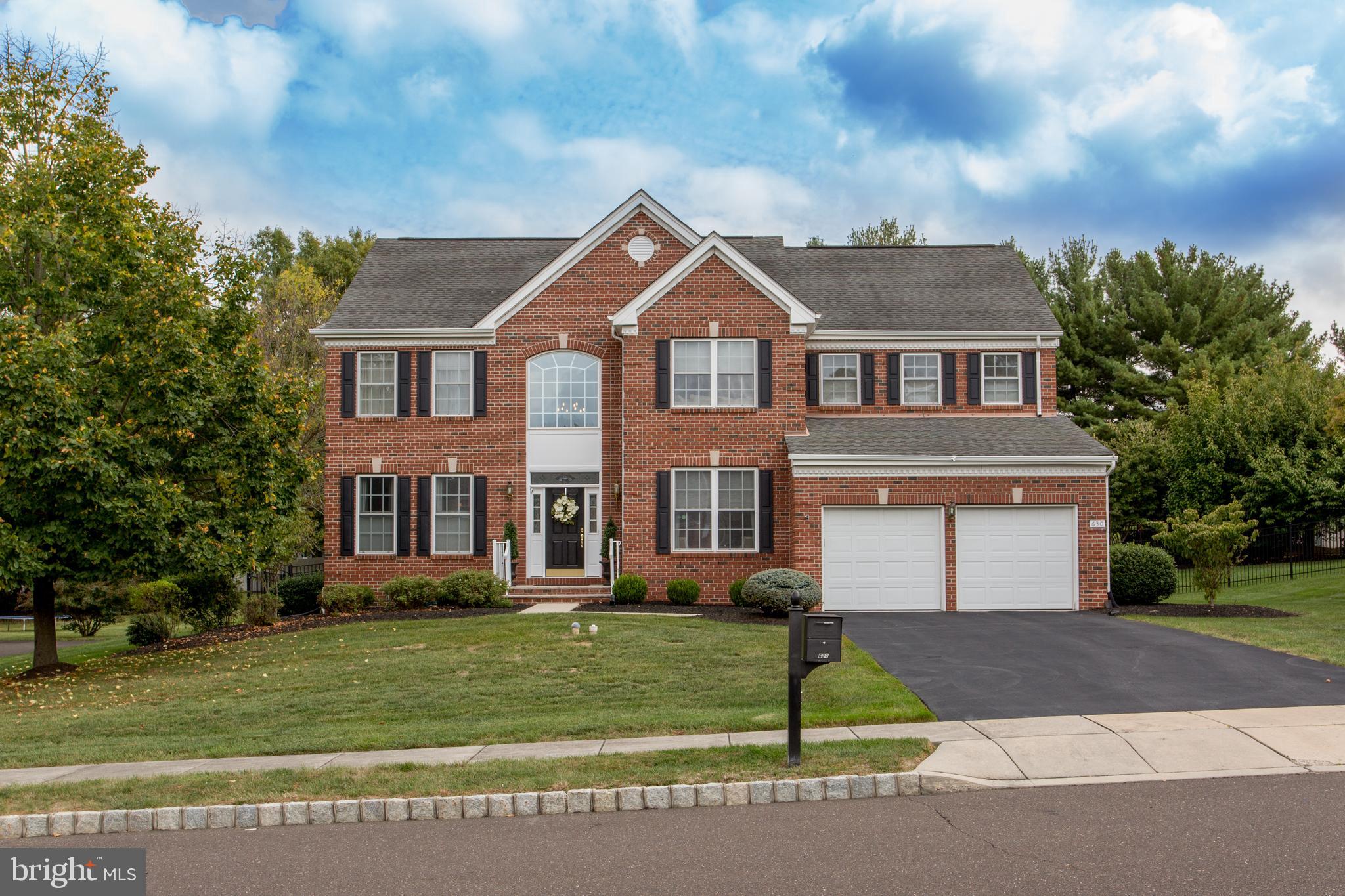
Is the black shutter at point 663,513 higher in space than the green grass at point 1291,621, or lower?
higher

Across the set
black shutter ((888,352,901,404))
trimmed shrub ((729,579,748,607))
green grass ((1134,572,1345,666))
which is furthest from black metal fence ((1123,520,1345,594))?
trimmed shrub ((729,579,748,607))

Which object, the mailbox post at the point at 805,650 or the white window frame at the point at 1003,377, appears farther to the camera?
the white window frame at the point at 1003,377

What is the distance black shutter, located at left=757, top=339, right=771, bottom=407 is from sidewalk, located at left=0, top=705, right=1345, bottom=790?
40.6 ft

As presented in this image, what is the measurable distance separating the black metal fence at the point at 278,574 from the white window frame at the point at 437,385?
9271mm

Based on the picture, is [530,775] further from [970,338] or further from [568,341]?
[970,338]

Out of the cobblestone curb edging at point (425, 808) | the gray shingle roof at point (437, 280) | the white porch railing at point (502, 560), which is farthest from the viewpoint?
the gray shingle roof at point (437, 280)

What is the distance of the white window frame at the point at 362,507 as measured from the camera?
2323 cm

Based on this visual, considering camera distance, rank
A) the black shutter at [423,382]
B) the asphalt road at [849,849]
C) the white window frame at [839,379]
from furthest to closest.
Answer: the white window frame at [839,379], the black shutter at [423,382], the asphalt road at [849,849]

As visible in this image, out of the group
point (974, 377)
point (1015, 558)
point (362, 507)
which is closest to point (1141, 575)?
point (1015, 558)

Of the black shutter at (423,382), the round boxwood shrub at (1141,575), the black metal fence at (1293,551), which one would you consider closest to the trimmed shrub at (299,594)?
the black shutter at (423,382)

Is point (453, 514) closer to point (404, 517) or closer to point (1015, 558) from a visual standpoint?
point (404, 517)

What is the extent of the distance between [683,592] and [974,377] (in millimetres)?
8438

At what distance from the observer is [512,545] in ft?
75.5

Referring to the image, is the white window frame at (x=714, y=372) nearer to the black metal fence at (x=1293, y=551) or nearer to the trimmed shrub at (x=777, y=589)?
the trimmed shrub at (x=777, y=589)
